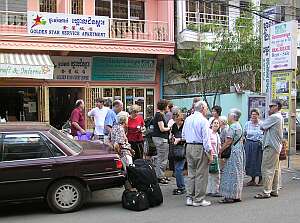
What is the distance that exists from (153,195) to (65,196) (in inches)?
58.7

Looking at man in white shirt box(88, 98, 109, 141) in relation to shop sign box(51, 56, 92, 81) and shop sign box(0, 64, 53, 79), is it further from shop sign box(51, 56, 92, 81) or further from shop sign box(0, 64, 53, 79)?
shop sign box(51, 56, 92, 81)

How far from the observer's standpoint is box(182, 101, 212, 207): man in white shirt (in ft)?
24.7

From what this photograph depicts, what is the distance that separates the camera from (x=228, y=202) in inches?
309

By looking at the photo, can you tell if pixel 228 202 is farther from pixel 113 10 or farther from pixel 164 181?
pixel 113 10

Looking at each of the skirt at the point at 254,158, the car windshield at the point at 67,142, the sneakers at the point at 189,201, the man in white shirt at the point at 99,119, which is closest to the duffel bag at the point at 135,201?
the sneakers at the point at 189,201

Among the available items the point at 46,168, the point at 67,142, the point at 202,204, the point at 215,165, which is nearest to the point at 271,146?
the point at 215,165

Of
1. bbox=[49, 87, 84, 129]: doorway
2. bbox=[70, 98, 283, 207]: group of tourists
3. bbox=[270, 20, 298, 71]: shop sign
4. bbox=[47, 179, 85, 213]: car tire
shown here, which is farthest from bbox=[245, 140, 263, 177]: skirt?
bbox=[49, 87, 84, 129]: doorway

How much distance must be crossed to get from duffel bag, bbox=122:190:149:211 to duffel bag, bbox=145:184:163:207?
10 centimetres

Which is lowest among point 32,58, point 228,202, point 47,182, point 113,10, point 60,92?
point 228,202

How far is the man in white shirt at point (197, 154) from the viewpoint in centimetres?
752

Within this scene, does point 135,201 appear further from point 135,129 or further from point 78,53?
point 78,53

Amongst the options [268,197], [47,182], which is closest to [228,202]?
[268,197]

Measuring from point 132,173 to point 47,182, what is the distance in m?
1.47

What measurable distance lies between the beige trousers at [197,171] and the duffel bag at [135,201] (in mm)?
828
